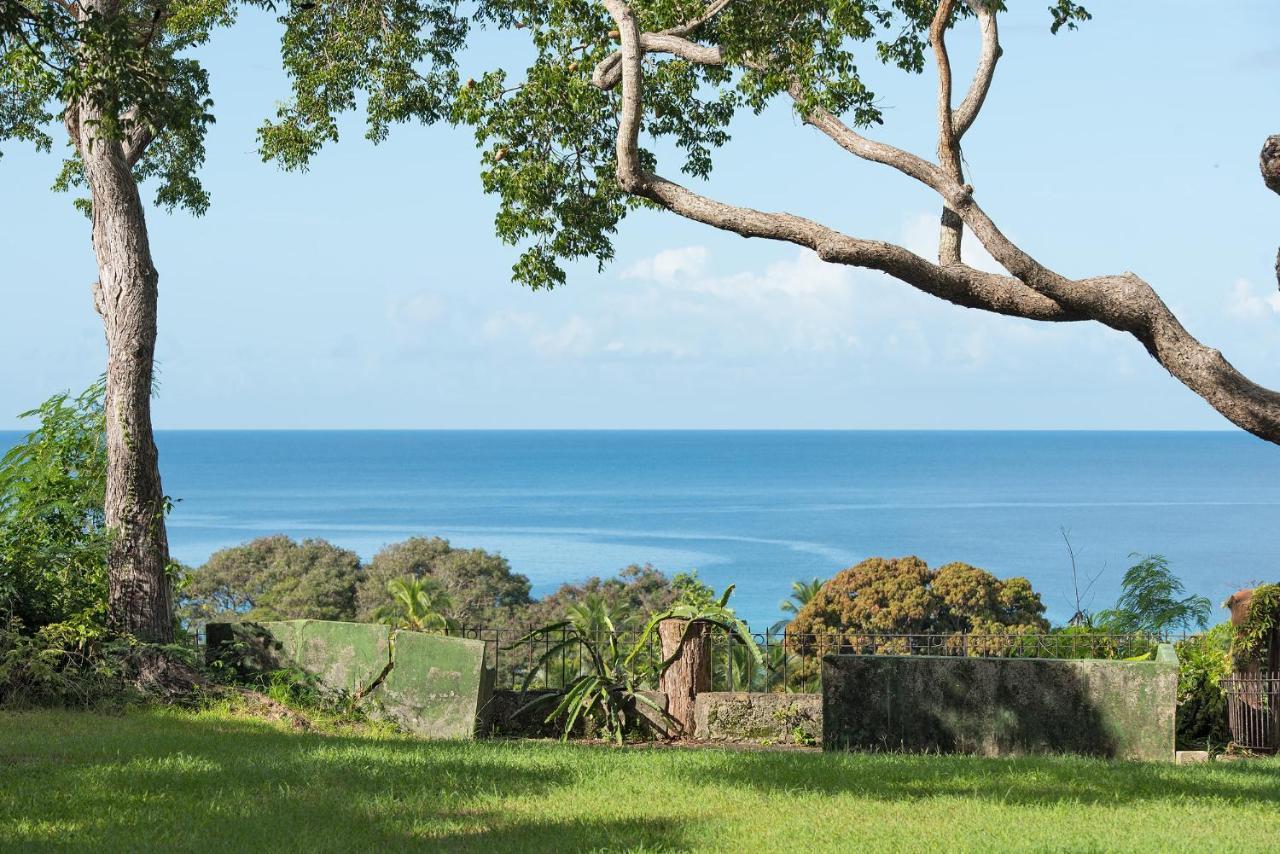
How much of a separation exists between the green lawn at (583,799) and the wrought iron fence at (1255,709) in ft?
6.19

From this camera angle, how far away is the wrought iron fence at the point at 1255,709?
11.6 meters

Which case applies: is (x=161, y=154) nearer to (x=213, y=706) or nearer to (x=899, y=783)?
(x=213, y=706)

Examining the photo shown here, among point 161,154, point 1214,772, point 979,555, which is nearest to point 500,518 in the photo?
point 979,555

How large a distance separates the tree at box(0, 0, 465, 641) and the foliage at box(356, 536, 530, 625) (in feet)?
109

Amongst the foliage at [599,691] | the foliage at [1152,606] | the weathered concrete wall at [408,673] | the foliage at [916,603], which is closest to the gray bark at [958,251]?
the foliage at [599,691]

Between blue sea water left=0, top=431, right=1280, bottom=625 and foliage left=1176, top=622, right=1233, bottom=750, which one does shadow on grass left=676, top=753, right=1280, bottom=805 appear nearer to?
foliage left=1176, top=622, right=1233, bottom=750

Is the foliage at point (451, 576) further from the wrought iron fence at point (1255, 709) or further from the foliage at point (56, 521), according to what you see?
the wrought iron fence at point (1255, 709)

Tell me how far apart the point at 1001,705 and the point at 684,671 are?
2.98 m

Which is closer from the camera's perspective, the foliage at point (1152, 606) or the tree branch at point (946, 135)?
the tree branch at point (946, 135)

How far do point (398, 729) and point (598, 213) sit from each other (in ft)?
19.5

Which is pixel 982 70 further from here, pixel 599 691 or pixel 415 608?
pixel 415 608

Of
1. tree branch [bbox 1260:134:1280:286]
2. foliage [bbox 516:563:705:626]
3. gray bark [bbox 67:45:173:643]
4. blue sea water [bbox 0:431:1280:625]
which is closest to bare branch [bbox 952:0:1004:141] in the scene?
tree branch [bbox 1260:134:1280:286]

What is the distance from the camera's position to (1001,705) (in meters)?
10.4

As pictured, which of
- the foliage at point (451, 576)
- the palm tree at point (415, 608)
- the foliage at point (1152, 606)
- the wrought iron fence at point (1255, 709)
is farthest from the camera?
the foliage at point (451, 576)
